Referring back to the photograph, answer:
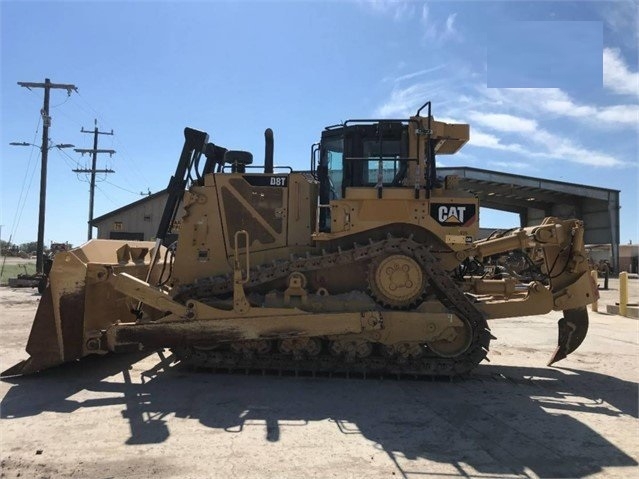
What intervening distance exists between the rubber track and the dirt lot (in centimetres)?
18

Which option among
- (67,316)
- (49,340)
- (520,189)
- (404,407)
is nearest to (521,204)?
(520,189)

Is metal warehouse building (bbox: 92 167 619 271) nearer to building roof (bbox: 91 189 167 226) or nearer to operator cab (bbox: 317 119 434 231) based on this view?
building roof (bbox: 91 189 167 226)

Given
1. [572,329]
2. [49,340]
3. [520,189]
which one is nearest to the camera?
[49,340]

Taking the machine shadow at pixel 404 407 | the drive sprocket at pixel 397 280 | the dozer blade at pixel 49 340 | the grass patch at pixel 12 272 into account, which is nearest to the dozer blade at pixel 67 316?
the dozer blade at pixel 49 340

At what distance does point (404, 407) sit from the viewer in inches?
220

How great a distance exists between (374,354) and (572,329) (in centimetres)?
306

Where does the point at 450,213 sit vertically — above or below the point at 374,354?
above

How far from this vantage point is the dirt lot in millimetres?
4117

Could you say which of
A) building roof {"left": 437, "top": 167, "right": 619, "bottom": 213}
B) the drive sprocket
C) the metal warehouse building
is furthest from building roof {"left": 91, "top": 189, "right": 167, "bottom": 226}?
the drive sprocket

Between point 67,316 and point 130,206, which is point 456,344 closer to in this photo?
point 67,316

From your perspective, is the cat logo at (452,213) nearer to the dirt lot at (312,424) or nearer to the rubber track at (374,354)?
the rubber track at (374,354)

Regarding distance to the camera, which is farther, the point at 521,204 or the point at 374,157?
the point at 521,204

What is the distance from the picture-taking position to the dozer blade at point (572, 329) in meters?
7.27

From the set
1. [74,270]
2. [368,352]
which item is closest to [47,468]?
[74,270]
